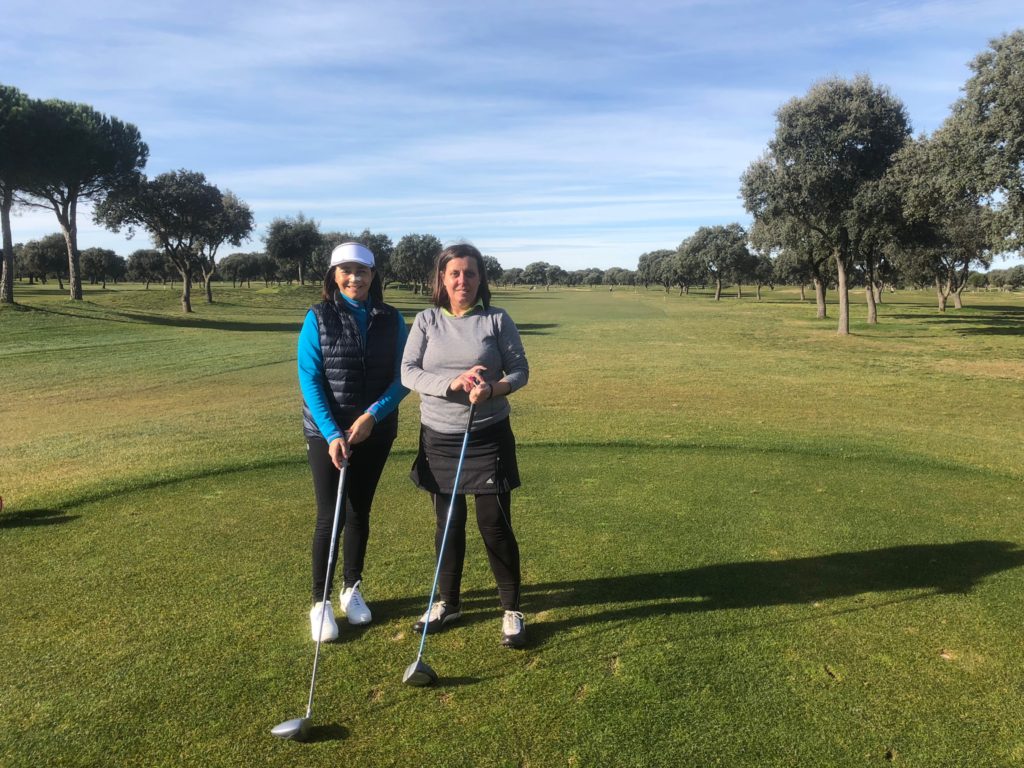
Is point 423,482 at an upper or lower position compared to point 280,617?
upper

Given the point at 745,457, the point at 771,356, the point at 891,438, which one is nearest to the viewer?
the point at 745,457

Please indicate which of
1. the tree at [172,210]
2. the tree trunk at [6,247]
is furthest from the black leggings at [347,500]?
the tree at [172,210]

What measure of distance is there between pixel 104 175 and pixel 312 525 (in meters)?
41.3

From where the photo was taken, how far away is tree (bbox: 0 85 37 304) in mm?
30203

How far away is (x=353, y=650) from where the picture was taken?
367 cm

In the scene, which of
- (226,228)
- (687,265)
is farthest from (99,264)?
(687,265)

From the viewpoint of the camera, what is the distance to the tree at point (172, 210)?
42.2 meters

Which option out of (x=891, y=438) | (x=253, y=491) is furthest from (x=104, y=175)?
(x=891, y=438)

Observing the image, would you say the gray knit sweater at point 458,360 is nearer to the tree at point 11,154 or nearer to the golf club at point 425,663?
the golf club at point 425,663

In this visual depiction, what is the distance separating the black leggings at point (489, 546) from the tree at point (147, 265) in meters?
103

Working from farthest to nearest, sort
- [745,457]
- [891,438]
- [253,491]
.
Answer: [891,438]
[745,457]
[253,491]

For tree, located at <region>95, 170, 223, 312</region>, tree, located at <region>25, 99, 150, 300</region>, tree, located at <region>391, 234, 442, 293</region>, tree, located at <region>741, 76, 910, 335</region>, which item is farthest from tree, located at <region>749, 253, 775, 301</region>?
tree, located at <region>25, 99, 150, 300</region>

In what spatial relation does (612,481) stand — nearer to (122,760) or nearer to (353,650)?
(353,650)

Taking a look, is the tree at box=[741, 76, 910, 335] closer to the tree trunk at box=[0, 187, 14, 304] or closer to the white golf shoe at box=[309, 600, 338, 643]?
the white golf shoe at box=[309, 600, 338, 643]
